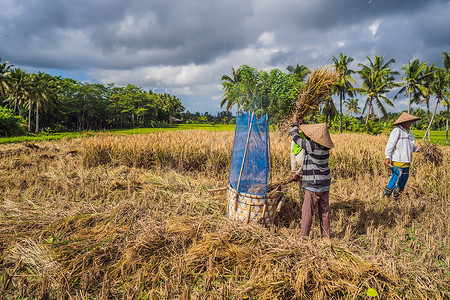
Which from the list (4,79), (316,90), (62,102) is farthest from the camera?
(62,102)

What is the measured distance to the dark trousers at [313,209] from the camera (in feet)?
8.59

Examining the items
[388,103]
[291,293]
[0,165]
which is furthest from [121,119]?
[291,293]

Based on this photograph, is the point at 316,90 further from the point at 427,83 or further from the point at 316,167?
the point at 427,83

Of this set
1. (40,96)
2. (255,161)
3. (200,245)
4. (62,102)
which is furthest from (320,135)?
(62,102)

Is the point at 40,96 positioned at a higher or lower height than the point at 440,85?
lower

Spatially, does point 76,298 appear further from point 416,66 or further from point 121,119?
point 121,119

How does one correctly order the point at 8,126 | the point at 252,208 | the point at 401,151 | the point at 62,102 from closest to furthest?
the point at 252,208, the point at 401,151, the point at 8,126, the point at 62,102

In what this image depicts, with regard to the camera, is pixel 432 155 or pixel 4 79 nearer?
pixel 432 155

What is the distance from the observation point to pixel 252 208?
2865 millimetres

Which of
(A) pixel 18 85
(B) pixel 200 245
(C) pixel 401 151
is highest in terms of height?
(A) pixel 18 85

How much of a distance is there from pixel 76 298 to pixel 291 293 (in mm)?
1823

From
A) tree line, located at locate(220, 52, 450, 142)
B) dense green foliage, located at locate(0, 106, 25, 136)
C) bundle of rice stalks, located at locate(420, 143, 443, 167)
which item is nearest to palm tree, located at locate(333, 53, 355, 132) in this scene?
tree line, located at locate(220, 52, 450, 142)

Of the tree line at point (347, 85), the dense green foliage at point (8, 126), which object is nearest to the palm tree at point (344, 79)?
the tree line at point (347, 85)

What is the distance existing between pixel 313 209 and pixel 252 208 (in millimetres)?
703
